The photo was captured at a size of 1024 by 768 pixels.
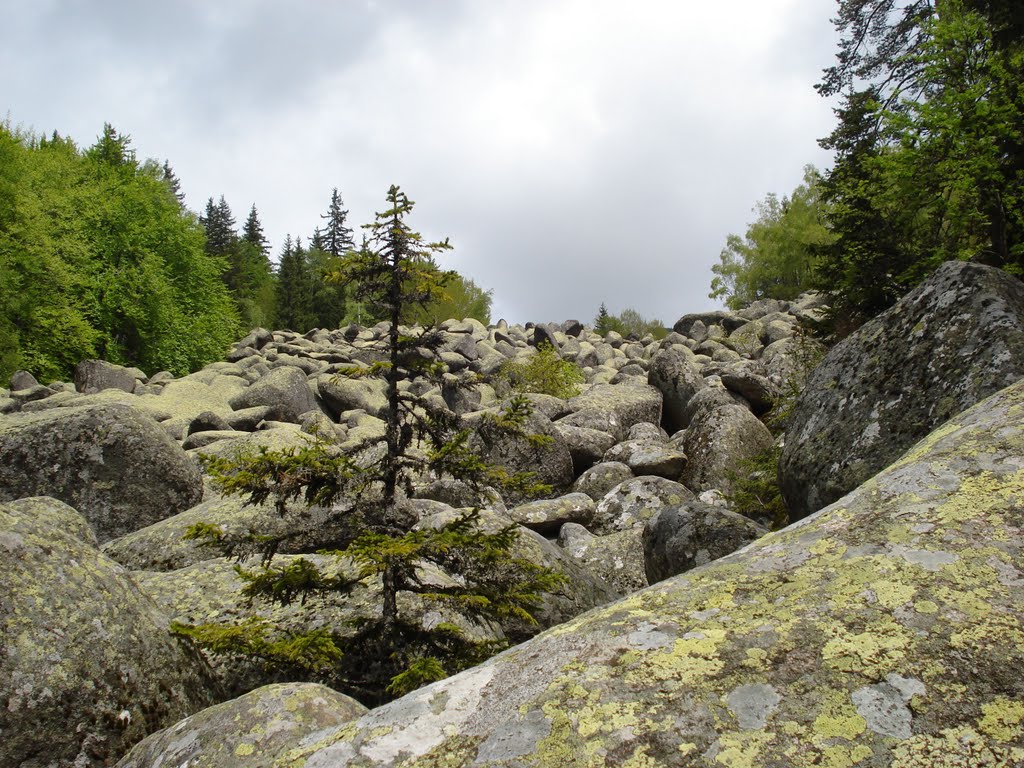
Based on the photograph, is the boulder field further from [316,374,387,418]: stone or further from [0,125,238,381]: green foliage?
[0,125,238,381]: green foliage

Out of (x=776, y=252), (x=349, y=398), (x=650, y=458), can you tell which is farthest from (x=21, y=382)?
(x=776, y=252)

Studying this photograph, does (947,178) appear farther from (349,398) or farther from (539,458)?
(349,398)

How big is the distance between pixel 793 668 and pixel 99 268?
44.7m

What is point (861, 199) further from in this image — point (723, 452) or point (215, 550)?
point (215, 550)

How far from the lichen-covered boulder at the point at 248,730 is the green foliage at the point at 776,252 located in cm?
6053

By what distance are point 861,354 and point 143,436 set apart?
1125 cm

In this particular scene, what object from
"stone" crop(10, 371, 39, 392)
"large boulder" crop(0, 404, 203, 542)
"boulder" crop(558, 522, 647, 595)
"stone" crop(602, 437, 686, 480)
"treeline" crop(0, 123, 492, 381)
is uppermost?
"treeline" crop(0, 123, 492, 381)

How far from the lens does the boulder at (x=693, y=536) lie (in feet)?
27.9

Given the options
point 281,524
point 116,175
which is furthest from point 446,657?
point 116,175

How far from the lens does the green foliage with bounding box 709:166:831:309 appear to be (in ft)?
198

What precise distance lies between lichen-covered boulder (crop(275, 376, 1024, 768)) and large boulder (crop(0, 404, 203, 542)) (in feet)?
35.2

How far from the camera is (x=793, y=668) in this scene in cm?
193

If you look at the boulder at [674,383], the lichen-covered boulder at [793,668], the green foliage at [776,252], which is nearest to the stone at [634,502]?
the boulder at [674,383]

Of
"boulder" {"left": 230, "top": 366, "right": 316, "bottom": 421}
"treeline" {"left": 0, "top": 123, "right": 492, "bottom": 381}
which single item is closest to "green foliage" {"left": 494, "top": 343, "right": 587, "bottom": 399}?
"treeline" {"left": 0, "top": 123, "right": 492, "bottom": 381}
